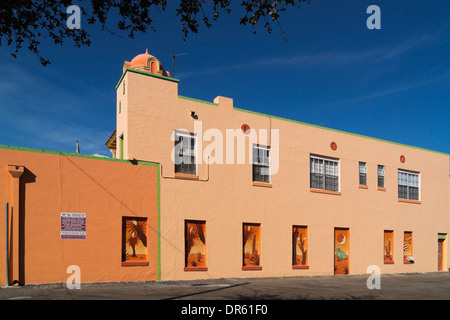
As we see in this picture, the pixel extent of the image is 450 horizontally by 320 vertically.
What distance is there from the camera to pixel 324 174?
2181cm

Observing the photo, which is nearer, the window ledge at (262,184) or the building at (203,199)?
the building at (203,199)

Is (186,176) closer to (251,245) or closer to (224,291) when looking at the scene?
(251,245)

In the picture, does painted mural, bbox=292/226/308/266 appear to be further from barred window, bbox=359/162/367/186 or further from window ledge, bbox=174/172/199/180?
window ledge, bbox=174/172/199/180

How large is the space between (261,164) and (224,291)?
726 centimetres

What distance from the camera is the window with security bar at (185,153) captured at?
17.5 meters

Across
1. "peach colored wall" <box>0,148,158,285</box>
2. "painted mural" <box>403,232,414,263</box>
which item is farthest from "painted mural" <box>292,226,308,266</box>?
"painted mural" <box>403,232,414,263</box>

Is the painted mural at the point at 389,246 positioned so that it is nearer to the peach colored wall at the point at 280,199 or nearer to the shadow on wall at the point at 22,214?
the peach colored wall at the point at 280,199

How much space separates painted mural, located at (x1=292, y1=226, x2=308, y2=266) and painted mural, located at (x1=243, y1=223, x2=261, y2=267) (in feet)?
6.88

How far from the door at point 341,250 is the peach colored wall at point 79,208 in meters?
9.99

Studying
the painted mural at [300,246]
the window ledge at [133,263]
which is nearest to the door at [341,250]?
the painted mural at [300,246]

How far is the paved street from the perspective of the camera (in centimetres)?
1203

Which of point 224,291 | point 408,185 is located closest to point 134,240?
point 224,291
